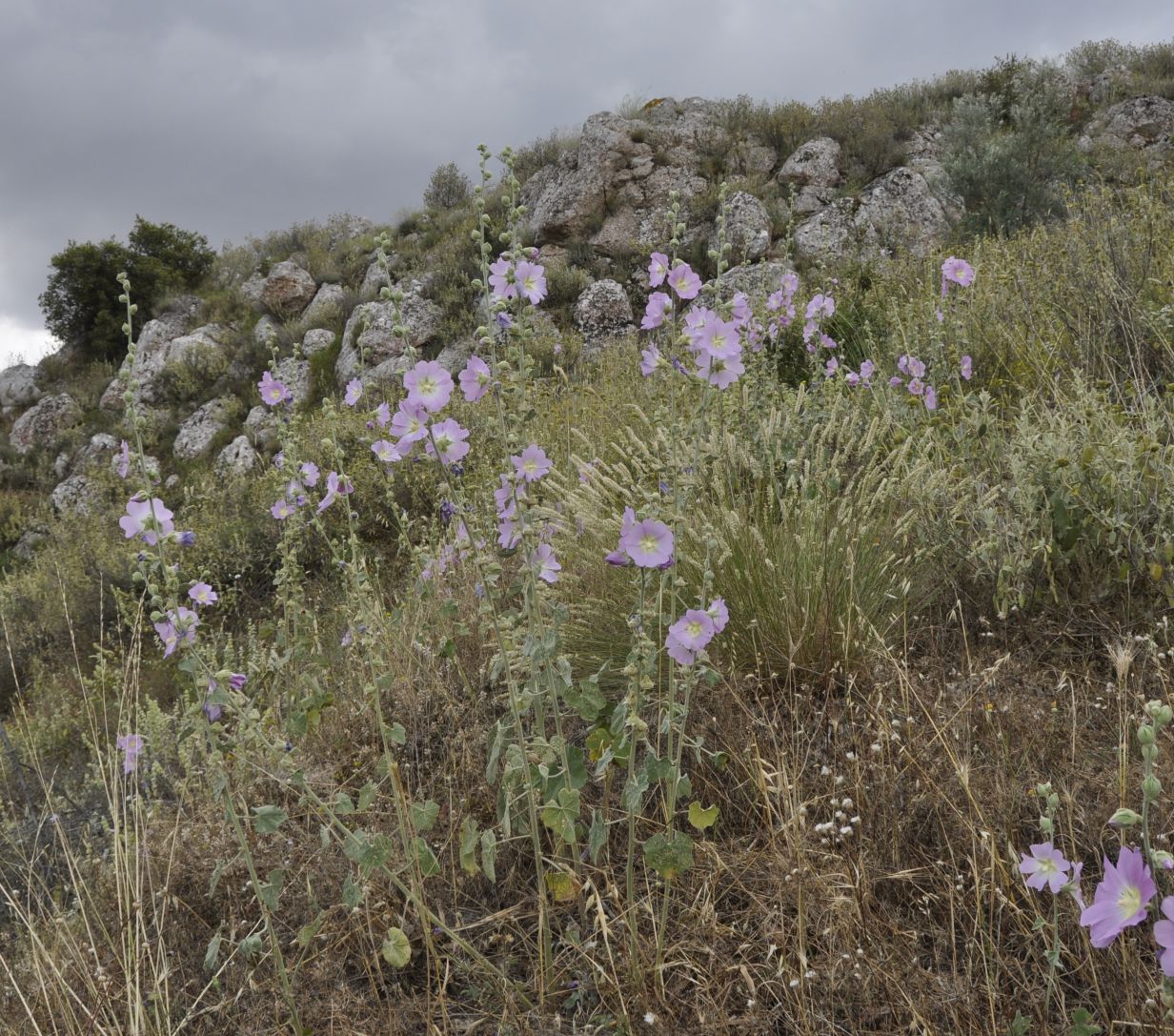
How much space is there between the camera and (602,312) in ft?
36.4

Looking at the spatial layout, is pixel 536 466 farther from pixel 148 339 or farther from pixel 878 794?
pixel 148 339

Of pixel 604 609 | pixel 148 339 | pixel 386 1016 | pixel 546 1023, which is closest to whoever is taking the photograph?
pixel 546 1023

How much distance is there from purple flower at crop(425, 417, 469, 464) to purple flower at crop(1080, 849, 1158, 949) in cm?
110

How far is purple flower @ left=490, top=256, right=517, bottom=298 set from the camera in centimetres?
154

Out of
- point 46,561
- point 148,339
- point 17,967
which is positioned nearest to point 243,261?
point 148,339

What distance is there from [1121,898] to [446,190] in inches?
729

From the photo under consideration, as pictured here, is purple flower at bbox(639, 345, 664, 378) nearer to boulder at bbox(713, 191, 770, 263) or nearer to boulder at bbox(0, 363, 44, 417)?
boulder at bbox(713, 191, 770, 263)

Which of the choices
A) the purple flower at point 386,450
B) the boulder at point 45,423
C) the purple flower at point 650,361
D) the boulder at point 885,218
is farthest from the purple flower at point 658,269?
the boulder at point 45,423

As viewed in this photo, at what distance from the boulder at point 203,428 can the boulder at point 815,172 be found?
31.8 ft

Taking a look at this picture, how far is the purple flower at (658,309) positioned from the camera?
149 cm

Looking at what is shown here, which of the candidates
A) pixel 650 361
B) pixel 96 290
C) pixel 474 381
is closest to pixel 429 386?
pixel 474 381

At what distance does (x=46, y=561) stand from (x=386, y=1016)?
919 cm

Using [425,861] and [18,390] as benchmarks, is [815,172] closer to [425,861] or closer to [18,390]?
[425,861]

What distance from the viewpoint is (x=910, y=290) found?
5.95 m
